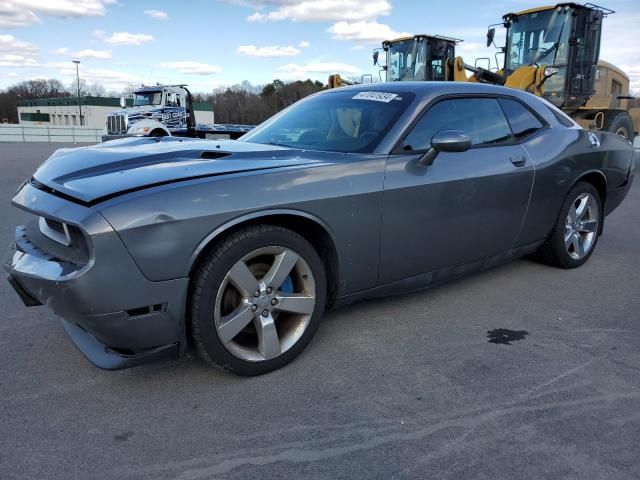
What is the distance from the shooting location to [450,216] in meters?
3.51

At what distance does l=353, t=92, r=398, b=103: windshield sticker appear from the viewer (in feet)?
11.9

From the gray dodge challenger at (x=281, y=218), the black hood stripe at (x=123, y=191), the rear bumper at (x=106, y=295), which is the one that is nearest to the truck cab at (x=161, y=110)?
the gray dodge challenger at (x=281, y=218)

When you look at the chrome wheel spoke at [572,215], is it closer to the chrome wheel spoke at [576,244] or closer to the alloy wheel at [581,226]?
the alloy wheel at [581,226]

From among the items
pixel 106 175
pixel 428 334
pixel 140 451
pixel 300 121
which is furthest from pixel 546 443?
pixel 300 121

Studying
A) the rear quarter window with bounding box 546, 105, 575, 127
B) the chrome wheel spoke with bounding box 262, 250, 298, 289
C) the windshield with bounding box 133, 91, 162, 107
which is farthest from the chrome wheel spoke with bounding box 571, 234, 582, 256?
the windshield with bounding box 133, 91, 162, 107

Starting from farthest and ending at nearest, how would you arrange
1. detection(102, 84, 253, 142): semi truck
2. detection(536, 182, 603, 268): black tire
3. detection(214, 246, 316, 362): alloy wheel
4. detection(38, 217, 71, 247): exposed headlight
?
detection(102, 84, 253, 142): semi truck → detection(536, 182, 603, 268): black tire → detection(214, 246, 316, 362): alloy wheel → detection(38, 217, 71, 247): exposed headlight

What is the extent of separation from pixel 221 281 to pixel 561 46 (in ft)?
38.9

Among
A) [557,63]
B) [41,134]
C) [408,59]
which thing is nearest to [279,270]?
[557,63]

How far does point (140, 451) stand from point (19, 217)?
5.72m

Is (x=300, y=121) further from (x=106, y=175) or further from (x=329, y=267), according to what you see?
(x=106, y=175)

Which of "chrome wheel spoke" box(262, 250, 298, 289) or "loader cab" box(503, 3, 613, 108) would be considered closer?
"chrome wheel spoke" box(262, 250, 298, 289)

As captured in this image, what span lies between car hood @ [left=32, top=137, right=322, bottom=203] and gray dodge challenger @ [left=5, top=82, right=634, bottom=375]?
0.05 ft

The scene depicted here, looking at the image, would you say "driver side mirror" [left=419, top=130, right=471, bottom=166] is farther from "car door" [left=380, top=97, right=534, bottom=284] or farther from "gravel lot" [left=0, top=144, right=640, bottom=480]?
"gravel lot" [left=0, top=144, right=640, bottom=480]

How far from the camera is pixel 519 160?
3977 millimetres
